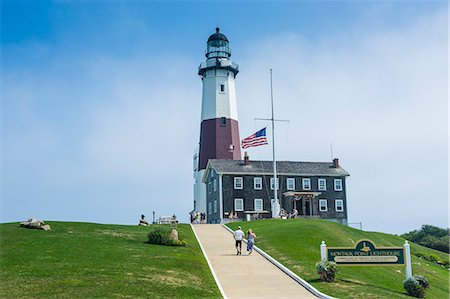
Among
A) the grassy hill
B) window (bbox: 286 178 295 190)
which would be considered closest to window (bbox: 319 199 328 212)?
window (bbox: 286 178 295 190)

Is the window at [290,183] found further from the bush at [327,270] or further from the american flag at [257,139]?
the bush at [327,270]

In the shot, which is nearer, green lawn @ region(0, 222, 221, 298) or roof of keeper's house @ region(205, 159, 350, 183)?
green lawn @ region(0, 222, 221, 298)

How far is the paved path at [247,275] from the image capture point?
73.0ft

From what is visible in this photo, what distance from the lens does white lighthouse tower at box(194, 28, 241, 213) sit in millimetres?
63562

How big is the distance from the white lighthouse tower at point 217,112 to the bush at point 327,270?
38870 millimetres

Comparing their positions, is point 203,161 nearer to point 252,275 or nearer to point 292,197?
point 292,197

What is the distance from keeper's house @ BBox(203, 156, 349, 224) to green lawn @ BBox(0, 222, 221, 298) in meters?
20.7

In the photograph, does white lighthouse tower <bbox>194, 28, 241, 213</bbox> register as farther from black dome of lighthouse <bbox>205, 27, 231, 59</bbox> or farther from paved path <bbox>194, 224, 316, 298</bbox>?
paved path <bbox>194, 224, 316, 298</bbox>

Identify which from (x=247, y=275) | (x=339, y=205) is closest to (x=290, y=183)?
(x=339, y=205)

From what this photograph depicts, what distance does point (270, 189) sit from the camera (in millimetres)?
57156

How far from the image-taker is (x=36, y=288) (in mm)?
19984

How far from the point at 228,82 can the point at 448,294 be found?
4179 cm

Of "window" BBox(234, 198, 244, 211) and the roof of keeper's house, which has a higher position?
the roof of keeper's house

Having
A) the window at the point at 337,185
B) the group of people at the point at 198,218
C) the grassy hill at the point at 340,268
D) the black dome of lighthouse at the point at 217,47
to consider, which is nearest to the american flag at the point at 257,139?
the grassy hill at the point at 340,268
